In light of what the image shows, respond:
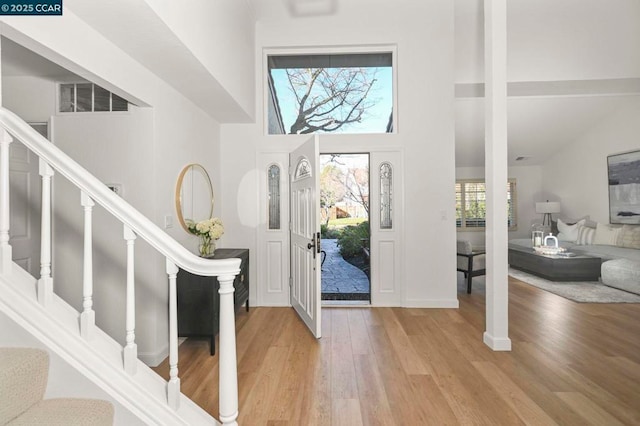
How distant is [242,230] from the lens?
402cm

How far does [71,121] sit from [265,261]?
2.48 m

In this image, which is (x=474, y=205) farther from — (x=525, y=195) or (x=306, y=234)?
(x=306, y=234)

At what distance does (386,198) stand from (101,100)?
3244mm

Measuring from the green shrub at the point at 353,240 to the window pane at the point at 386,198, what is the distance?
3383mm

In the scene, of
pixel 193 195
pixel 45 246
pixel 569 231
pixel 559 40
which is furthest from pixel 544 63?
pixel 45 246

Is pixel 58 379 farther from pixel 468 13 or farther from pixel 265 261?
pixel 468 13

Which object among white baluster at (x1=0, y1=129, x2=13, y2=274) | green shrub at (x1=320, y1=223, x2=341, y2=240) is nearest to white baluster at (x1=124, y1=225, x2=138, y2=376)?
white baluster at (x1=0, y1=129, x2=13, y2=274)

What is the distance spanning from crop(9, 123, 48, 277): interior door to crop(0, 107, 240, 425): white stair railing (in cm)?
176

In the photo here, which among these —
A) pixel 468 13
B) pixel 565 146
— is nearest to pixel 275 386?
pixel 468 13

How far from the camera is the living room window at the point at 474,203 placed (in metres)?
8.47

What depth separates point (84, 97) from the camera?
2.64 m

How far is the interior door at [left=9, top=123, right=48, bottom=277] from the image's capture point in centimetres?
258

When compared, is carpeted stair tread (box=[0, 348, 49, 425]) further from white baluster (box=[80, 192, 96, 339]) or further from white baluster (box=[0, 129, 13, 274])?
white baluster (box=[0, 129, 13, 274])

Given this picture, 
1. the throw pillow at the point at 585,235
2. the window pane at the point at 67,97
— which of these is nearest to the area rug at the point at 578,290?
the throw pillow at the point at 585,235
